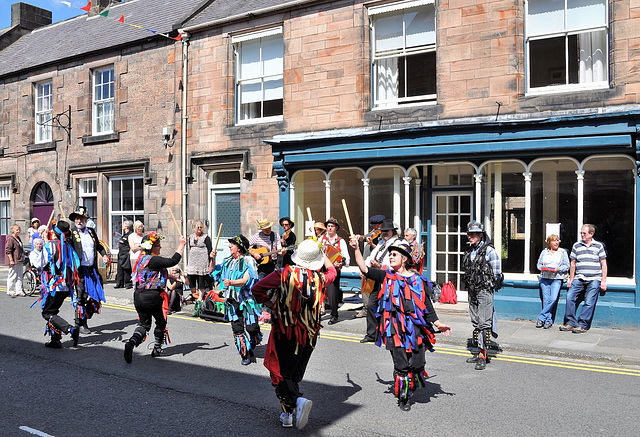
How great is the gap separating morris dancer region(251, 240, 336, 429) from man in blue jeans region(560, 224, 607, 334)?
238 inches

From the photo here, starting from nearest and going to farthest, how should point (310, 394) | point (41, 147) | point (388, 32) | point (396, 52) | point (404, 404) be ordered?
point (404, 404), point (310, 394), point (396, 52), point (388, 32), point (41, 147)

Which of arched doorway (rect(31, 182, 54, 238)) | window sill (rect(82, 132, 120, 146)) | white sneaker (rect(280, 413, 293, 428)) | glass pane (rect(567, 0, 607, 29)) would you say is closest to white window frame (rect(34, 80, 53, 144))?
arched doorway (rect(31, 182, 54, 238))

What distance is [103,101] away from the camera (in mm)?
17984

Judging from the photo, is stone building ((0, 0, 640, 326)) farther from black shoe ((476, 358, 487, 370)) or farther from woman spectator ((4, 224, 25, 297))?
black shoe ((476, 358, 487, 370))

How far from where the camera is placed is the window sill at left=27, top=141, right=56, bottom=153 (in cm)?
1922

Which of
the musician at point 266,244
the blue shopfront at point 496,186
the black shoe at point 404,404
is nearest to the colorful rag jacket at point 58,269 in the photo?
the musician at point 266,244

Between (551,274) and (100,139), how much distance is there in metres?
13.3

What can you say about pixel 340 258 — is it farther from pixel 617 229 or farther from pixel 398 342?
pixel 617 229

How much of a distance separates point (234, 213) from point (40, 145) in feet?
28.4

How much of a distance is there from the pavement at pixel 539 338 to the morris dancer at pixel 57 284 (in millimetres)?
3273

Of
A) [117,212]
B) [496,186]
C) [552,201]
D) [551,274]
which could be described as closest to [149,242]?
[551,274]

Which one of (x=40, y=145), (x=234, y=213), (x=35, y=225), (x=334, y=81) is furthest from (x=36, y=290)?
(x=334, y=81)

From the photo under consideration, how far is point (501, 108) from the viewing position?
11281 mm

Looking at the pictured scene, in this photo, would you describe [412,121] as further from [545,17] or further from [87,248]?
[87,248]
